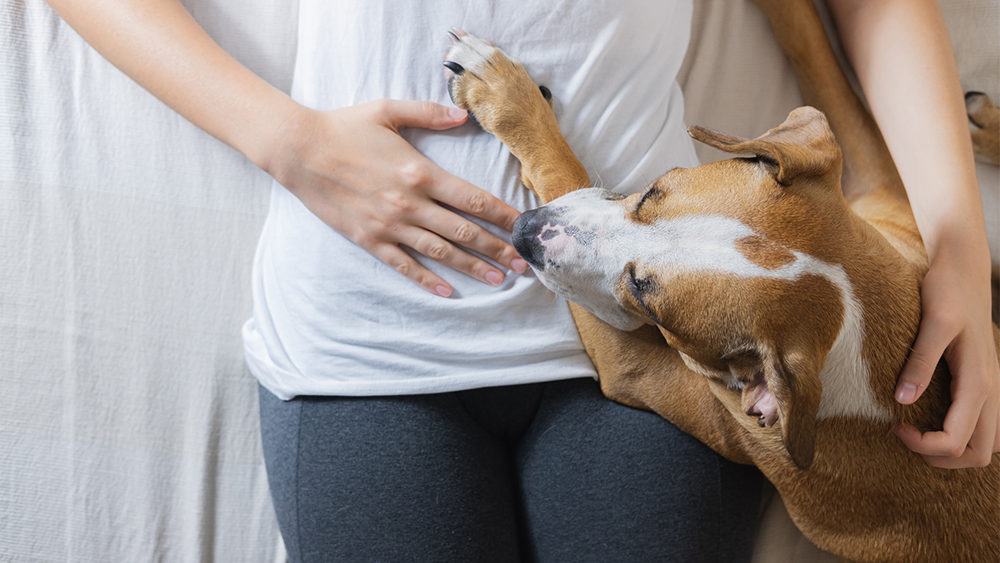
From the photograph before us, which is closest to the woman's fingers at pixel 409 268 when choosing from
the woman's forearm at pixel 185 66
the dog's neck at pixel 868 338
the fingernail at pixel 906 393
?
the woman's forearm at pixel 185 66

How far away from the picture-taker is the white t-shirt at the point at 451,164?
141 centimetres

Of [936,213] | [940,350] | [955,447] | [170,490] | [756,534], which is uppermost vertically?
[936,213]

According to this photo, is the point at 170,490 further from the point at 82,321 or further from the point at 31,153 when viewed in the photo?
the point at 31,153

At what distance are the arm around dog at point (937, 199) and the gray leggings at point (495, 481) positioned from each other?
516 mm

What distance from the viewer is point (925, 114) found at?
5.41 feet

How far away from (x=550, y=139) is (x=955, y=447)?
1.15 m

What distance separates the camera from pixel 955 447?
1324mm

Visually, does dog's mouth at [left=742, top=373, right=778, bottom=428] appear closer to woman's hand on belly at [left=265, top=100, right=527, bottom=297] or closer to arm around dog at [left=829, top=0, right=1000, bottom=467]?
arm around dog at [left=829, top=0, right=1000, bottom=467]

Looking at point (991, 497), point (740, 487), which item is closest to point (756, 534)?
point (740, 487)

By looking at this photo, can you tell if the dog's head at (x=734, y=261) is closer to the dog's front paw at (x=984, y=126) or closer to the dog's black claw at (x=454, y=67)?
the dog's black claw at (x=454, y=67)

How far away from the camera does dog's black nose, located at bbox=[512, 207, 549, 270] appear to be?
1.39 m

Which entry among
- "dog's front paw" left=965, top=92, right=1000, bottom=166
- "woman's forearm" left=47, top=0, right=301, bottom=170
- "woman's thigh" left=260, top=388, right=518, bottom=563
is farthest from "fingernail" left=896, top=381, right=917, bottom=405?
"woman's forearm" left=47, top=0, right=301, bottom=170

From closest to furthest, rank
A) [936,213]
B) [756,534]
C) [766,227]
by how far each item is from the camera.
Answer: [766,227], [936,213], [756,534]

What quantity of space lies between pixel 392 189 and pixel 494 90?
0.35 meters
